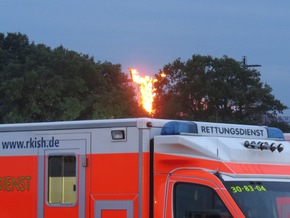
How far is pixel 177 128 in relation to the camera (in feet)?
21.8

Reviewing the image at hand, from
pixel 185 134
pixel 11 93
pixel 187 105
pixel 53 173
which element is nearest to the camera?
pixel 185 134

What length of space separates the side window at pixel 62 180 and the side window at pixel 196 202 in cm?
123

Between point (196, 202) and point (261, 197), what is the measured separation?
667 millimetres

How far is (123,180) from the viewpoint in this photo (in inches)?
265

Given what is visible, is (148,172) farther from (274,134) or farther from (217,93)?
(217,93)

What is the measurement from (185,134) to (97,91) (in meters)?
21.5

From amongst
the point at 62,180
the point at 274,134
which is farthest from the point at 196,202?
the point at 274,134

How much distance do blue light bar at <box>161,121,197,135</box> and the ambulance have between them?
11 millimetres

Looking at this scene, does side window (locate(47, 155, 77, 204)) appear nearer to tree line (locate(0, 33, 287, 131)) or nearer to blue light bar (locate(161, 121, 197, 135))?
blue light bar (locate(161, 121, 197, 135))

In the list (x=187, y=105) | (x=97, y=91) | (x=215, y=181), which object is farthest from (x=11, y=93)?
(x=215, y=181)

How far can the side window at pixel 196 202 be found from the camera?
20.3ft

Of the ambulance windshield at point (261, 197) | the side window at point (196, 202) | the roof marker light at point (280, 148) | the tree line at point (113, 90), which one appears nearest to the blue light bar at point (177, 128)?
the side window at point (196, 202)

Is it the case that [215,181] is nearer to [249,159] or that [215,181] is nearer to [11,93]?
[249,159]

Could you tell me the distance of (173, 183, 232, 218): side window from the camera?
243 inches
